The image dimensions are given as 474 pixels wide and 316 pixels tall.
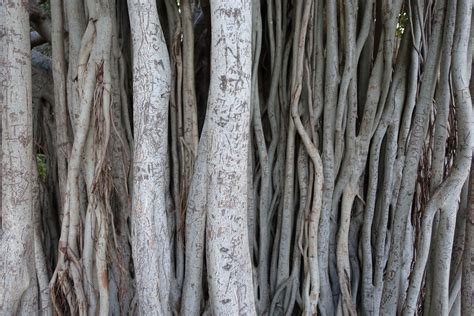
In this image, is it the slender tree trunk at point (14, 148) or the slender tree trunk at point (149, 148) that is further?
the slender tree trunk at point (14, 148)

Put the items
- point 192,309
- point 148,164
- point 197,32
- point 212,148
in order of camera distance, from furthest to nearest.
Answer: point 197,32
point 192,309
point 148,164
point 212,148

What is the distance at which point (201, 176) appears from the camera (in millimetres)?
1468

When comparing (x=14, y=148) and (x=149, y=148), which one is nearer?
(x=149, y=148)

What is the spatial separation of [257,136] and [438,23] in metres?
0.80

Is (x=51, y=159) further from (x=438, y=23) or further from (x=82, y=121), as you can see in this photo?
(x=438, y=23)

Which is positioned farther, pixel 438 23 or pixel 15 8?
pixel 438 23

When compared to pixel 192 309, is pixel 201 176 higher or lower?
higher

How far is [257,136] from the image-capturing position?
5.85 ft

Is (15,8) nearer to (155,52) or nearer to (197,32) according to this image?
(155,52)

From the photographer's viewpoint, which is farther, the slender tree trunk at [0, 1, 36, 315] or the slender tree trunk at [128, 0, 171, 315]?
the slender tree trunk at [0, 1, 36, 315]

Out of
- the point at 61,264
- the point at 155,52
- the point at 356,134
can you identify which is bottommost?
the point at 61,264

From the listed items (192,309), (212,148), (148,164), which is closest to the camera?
(212,148)

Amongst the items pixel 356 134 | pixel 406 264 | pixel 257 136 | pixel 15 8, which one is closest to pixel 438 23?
pixel 356 134

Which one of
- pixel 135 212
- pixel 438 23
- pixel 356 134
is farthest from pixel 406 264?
pixel 135 212
